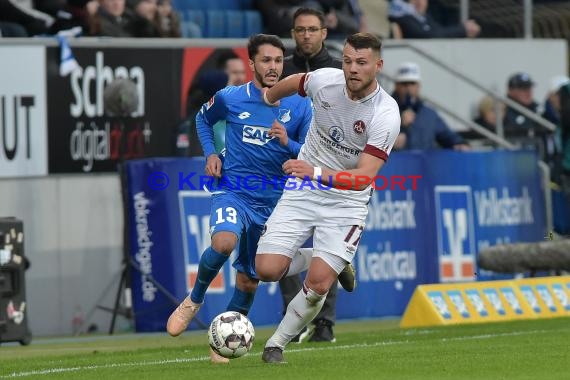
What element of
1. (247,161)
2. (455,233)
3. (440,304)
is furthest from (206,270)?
(455,233)

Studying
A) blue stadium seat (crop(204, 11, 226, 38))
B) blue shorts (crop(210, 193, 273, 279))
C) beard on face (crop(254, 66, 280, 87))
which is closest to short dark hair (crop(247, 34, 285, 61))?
beard on face (crop(254, 66, 280, 87))

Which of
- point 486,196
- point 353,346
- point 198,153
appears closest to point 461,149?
point 486,196

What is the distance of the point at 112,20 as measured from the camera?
18219mm

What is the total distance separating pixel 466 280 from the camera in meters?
18.1

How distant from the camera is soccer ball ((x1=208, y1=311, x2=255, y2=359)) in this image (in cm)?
1073

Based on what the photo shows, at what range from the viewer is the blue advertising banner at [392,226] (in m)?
15.7

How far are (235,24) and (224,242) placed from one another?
9.41 m

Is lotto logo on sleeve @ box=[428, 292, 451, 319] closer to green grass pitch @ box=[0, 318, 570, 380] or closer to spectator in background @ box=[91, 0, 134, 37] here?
green grass pitch @ box=[0, 318, 570, 380]

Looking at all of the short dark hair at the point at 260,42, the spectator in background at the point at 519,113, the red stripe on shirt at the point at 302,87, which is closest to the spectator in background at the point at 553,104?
the spectator in background at the point at 519,113

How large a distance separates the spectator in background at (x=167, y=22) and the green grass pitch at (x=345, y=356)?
14.3ft

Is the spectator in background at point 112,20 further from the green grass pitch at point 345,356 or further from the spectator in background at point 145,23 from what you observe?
the green grass pitch at point 345,356

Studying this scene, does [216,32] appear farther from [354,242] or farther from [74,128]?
Answer: [354,242]

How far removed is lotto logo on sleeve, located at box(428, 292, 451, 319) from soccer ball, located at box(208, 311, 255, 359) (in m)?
5.24

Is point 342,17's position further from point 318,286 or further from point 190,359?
point 318,286
